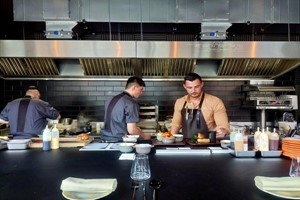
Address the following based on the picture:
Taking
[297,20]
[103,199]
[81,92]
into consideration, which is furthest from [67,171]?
[297,20]

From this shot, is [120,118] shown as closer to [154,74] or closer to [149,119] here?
[149,119]

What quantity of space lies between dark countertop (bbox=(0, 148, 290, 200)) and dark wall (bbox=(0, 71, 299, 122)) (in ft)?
9.87

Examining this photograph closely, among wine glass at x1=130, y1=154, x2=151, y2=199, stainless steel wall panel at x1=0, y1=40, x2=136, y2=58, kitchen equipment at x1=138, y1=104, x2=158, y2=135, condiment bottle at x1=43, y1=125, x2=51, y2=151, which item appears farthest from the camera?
kitchen equipment at x1=138, y1=104, x2=158, y2=135

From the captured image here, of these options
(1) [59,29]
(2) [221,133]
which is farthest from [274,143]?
(1) [59,29]

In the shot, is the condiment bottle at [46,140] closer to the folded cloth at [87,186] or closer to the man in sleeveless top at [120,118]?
the man in sleeveless top at [120,118]

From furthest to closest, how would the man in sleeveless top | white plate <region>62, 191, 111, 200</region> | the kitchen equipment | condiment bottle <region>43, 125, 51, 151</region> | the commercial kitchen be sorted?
the kitchen equipment < the man in sleeveless top < condiment bottle <region>43, 125, 51, 151</region> < the commercial kitchen < white plate <region>62, 191, 111, 200</region>

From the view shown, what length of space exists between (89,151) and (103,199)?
1258mm

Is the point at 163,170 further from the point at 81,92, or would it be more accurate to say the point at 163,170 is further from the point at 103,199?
the point at 81,92

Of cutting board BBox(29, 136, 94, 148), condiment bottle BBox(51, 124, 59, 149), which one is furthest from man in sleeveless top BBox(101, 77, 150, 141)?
condiment bottle BBox(51, 124, 59, 149)

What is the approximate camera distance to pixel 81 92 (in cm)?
552

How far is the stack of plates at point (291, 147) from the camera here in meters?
2.19

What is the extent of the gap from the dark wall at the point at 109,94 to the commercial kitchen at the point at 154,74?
0.8 inches

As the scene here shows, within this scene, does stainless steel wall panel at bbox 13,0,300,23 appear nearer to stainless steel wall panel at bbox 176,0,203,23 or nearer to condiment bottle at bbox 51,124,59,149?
stainless steel wall panel at bbox 176,0,203,23

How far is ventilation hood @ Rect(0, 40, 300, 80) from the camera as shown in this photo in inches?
165
